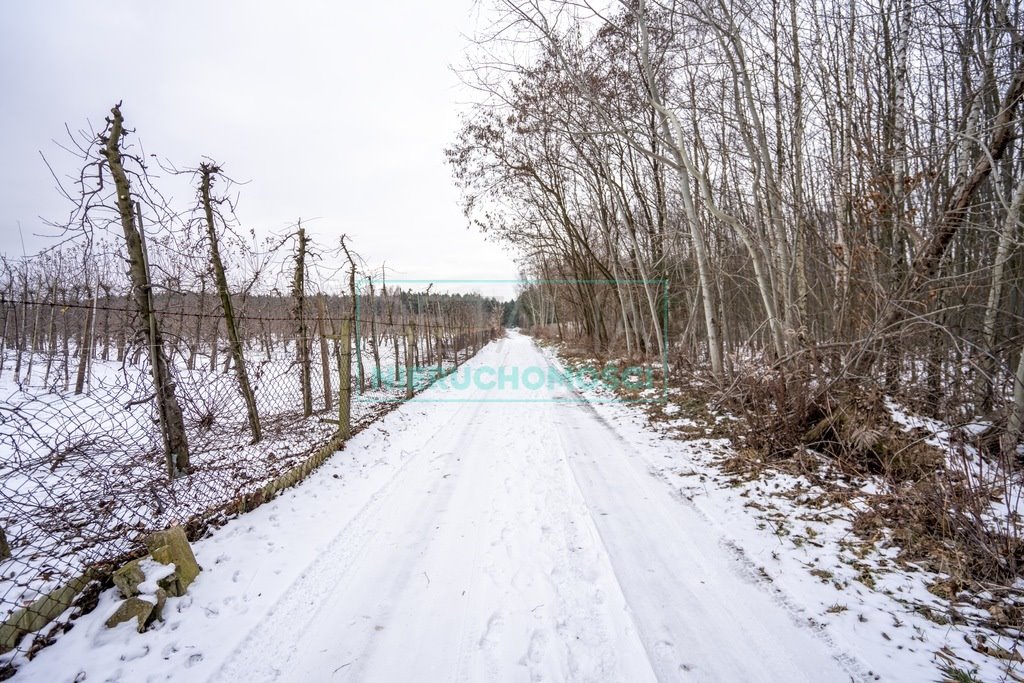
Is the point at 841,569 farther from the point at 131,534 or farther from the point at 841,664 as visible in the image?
the point at 131,534

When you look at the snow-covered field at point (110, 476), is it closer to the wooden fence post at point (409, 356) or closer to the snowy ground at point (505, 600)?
the snowy ground at point (505, 600)

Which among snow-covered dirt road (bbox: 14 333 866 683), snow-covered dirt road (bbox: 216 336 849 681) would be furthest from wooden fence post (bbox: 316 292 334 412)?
snow-covered dirt road (bbox: 216 336 849 681)

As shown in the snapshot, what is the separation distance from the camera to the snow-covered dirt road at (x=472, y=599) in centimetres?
213

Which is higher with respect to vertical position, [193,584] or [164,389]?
[164,389]

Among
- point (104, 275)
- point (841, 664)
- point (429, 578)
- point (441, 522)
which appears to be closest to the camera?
point (841, 664)

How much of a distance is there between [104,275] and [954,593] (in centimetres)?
2097

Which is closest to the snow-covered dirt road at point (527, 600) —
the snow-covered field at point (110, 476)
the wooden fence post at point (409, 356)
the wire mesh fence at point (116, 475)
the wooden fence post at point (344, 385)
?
the wire mesh fence at point (116, 475)

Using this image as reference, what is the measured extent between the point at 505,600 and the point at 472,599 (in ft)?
0.69

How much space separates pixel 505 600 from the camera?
2.61 metres

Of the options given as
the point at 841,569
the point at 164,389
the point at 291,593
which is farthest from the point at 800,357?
the point at 164,389

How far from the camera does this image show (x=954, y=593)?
2.50m

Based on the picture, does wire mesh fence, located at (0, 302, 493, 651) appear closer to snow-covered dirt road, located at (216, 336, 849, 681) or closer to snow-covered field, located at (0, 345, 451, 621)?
snow-covered field, located at (0, 345, 451, 621)

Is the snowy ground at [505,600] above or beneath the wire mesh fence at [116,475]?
beneath

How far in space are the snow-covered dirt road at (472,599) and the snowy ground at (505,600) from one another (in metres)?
0.01
